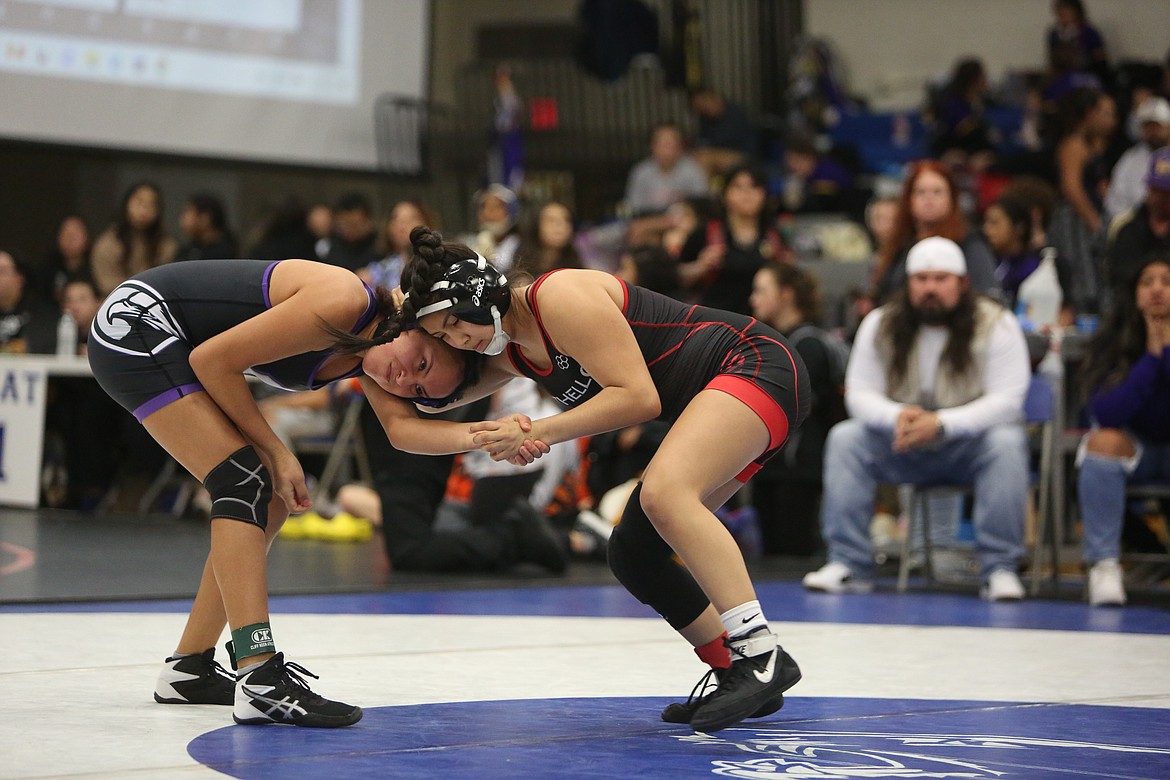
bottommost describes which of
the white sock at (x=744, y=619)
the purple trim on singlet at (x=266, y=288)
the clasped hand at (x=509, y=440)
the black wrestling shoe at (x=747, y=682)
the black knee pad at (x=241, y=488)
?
the black wrestling shoe at (x=747, y=682)

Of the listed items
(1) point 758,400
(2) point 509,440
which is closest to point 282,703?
(2) point 509,440

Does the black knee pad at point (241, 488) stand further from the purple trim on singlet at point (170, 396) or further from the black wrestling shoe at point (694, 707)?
the black wrestling shoe at point (694, 707)

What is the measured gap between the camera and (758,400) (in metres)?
3.05

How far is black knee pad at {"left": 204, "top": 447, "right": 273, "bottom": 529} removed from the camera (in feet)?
9.68

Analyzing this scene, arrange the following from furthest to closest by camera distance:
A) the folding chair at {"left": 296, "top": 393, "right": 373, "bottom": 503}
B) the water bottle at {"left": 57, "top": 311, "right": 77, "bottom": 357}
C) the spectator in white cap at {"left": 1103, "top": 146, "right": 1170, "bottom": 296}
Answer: the water bottle at {"left": 57, "top": 311, "right": 77, "bottom": 357} → the folding chair at {"left": 296, "top": 393, "right": 373, "bottom": 503} → the spectator in white cap at {"left": 1103, "top": 146, "right": 1170, "bottom": 296}

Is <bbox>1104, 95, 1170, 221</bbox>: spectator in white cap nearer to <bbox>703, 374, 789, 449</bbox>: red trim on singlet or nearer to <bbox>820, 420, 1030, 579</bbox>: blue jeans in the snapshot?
<bbox>820, 420, 1030, 579</bbox>: blue jeans

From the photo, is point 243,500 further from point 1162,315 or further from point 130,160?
point 130,160

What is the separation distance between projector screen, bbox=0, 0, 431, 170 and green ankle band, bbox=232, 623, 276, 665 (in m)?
7.11

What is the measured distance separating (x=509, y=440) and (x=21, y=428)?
5.62m

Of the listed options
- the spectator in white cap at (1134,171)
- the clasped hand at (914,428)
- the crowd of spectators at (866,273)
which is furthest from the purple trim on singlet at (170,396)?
the spectator in white cap at (1134,171)

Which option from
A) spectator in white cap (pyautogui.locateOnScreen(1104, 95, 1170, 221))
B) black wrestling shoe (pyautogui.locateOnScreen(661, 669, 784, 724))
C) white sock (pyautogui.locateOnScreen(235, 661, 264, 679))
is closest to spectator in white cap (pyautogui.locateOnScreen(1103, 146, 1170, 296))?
spectator in white cap (pyautogui.locateOnScreen(1104, 95, 1170, 221))

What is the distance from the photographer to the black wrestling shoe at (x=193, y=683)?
3.07 metres

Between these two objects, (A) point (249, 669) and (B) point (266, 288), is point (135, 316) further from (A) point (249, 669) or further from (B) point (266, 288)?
(A) point (249, 669)

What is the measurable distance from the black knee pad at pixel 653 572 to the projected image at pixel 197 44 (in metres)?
7.17
